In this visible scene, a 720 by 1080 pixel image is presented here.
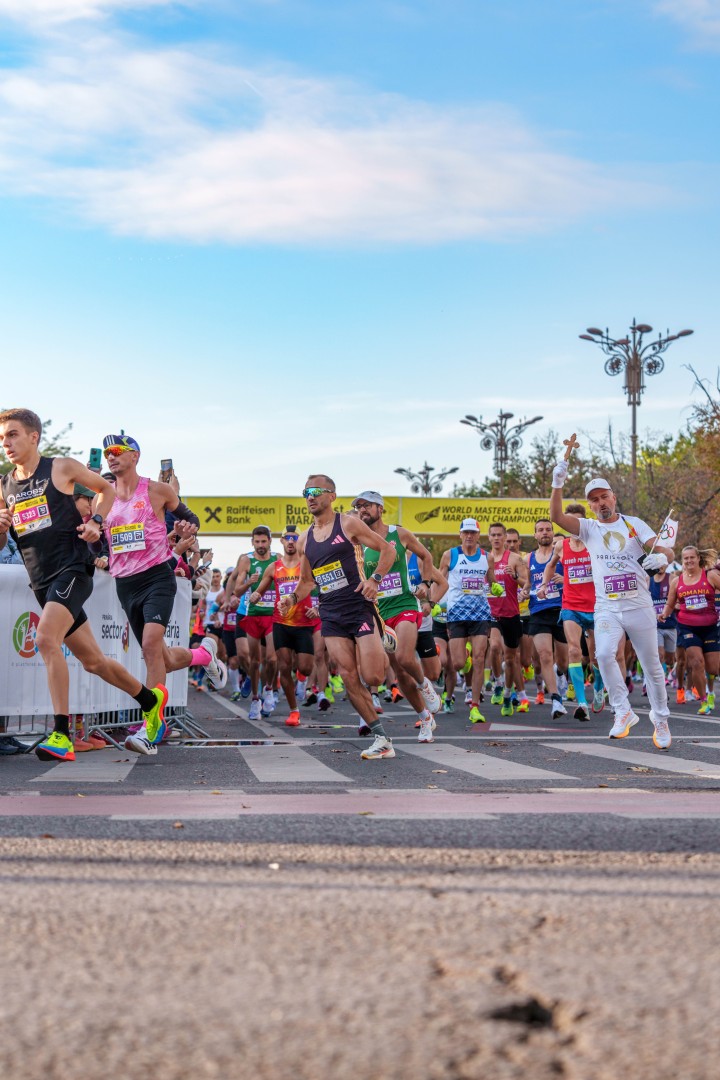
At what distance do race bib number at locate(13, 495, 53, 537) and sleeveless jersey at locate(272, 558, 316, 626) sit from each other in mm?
7372

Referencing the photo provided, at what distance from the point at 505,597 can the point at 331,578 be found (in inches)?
329

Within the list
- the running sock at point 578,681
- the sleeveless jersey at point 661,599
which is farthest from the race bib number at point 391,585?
the sleeveless jersey at point 661,599

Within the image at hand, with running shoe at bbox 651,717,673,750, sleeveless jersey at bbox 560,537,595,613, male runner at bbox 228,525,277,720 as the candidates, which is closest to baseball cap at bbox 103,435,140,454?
running shoe at bbox 651,717,673,750

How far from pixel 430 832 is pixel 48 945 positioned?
2.09 meters

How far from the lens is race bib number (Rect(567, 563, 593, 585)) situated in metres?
15.9

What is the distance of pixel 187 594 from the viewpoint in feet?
43.6

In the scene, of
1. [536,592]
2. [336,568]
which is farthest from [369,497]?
[536,592]

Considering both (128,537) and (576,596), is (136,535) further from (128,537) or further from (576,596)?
(576,596)

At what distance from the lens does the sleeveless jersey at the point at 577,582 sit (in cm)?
1587

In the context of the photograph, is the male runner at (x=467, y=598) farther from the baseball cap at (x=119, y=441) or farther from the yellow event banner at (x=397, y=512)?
the yellow event banner at (x=397, y=512)

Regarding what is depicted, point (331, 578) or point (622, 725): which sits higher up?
point (331, 578)

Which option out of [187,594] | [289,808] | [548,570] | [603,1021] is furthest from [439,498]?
[603,1021]

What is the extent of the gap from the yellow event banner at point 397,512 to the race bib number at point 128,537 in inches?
1693

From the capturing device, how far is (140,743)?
9.44 meters
